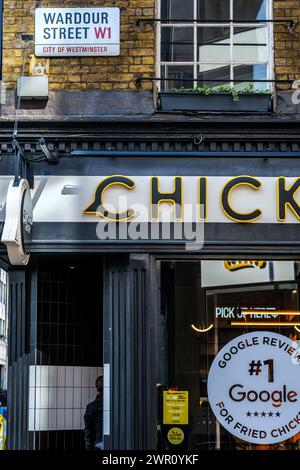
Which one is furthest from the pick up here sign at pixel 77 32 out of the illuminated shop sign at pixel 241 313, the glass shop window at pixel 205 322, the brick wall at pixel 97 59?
the illuminated shop sign at pixel 241 313

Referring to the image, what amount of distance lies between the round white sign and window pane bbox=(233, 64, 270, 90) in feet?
8.66

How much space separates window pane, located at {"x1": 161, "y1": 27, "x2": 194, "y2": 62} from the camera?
946cm

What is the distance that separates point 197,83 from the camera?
372 inches

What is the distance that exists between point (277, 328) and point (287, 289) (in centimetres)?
41

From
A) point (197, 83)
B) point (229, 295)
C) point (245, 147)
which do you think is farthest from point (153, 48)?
point (229, 295)

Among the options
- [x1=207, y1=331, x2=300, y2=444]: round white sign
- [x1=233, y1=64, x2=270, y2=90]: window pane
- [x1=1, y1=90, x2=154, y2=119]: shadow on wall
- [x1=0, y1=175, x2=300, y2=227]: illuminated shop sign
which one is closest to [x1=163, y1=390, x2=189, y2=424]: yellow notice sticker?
[x1=207, y1=331, x2=300, y2=444]: round white sign

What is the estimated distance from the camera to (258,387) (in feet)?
29.1

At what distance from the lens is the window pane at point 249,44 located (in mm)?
9492

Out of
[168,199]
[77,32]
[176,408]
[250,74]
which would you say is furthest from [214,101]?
[176,408]

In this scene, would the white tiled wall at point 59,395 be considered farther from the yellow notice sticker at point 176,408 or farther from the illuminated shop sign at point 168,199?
the illuminated shop sign at point 168,199

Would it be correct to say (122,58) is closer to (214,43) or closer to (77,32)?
(77,32)

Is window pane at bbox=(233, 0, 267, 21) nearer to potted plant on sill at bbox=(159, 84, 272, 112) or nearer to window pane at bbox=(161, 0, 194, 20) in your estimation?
window pane at bbox=(161, 0, 194, 20)

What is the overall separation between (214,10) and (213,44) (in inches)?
15.1

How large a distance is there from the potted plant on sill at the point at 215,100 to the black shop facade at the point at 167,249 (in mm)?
265
